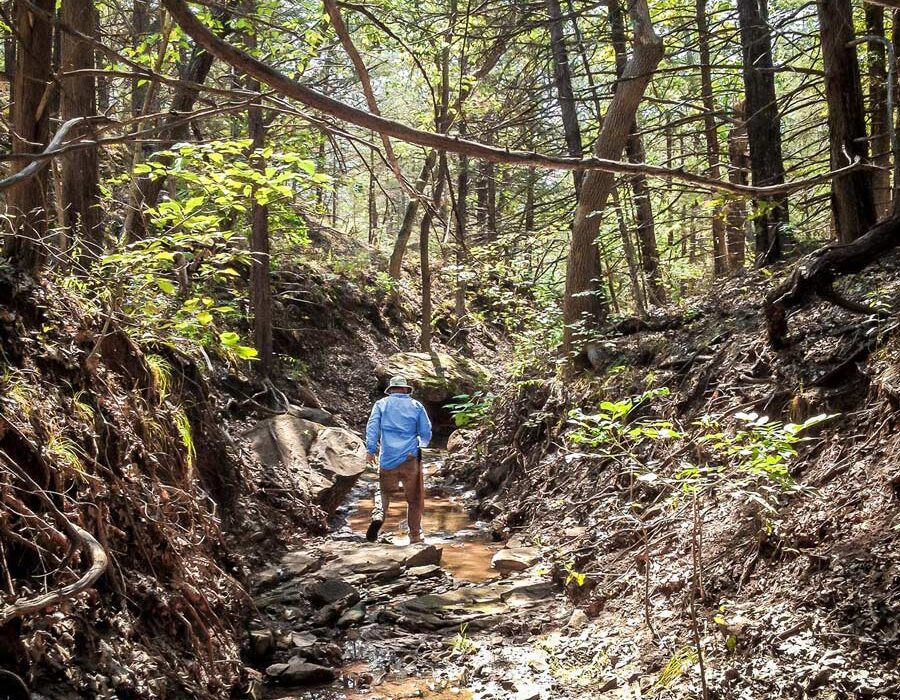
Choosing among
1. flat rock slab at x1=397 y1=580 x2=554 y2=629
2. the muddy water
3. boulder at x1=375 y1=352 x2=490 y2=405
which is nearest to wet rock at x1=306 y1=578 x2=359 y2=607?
flat rock slab at x1=397 y1=580 x2=554 y2=629

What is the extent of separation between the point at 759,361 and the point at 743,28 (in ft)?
15.0

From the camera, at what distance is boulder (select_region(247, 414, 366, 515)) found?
Result: 912 cm

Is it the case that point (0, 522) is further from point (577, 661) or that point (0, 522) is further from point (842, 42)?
point (842, 42)

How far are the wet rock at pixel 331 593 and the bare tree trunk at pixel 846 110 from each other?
5745 millimetres

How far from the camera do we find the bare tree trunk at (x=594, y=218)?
378 inches

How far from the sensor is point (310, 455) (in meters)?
9.84

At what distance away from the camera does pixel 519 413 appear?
11.1m

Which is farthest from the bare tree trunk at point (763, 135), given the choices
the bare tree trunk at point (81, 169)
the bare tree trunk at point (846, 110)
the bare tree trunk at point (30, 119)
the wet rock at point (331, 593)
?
the bare tree trunk at point (30, 119)

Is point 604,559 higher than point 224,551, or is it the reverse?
point 224,551

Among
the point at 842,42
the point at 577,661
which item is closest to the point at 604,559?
the point at 577,661

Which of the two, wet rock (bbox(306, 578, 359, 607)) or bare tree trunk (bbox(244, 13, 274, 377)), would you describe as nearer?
wet rock (bbox(306, 578, 359, 607))

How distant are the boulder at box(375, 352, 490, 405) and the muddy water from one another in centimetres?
423

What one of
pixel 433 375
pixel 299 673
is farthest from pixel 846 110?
pixel 433 375

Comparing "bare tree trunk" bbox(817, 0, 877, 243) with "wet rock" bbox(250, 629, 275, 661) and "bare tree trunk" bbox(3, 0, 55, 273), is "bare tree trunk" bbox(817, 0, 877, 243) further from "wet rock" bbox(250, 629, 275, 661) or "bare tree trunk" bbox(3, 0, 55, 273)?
"bare tree trunk" bbox(3, 0, 55, 273)
